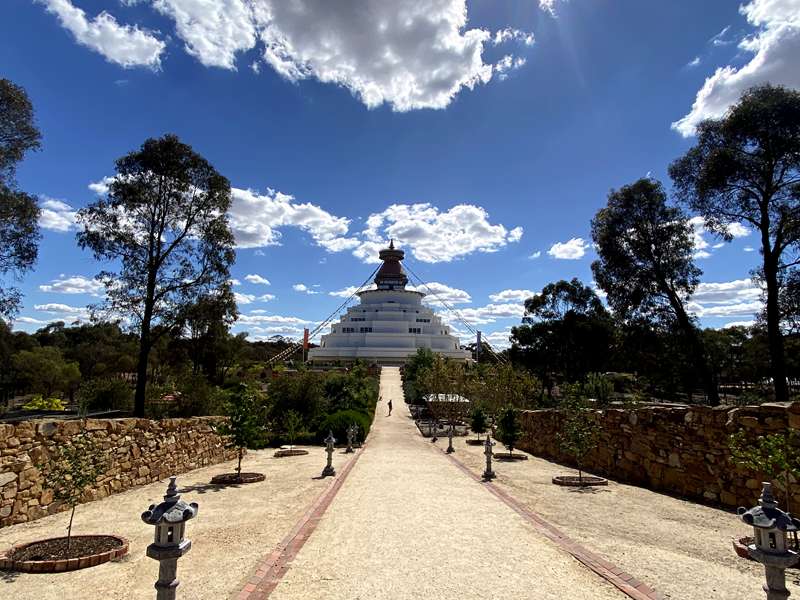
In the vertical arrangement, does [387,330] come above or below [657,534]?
above

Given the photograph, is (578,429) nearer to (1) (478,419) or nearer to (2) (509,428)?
(2) (509,428)

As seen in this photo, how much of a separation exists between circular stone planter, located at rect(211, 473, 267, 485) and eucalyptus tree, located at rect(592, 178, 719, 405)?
1691 centimetres

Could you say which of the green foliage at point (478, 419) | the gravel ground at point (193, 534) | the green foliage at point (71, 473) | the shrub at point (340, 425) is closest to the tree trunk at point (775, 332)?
the gravel ground at point (193, 534)

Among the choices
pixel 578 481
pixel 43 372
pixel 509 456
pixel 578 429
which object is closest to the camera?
pixel 578 481

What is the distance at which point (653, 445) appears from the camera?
1105 cm

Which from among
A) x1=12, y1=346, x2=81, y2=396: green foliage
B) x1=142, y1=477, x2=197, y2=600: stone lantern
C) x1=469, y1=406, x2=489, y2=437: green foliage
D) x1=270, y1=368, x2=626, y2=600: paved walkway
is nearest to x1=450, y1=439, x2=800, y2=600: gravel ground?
x1=270, y1=368, x2=626, y2=600: paved walkway

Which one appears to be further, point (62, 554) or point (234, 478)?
point (234, 478)

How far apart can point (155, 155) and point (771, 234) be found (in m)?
20.8

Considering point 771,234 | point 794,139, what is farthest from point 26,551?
point 794,139

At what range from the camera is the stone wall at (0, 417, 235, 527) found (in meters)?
7.40

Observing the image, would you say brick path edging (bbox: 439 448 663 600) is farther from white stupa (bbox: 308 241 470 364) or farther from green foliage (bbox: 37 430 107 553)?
white stupa (bbox: 308 241 470 364)

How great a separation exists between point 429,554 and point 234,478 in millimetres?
7921

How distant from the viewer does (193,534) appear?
714 cm

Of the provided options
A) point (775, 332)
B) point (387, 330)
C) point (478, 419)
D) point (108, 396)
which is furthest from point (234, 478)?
point (387, 330)
